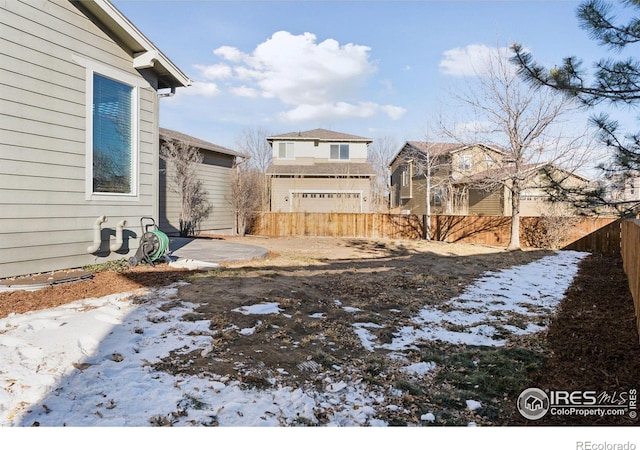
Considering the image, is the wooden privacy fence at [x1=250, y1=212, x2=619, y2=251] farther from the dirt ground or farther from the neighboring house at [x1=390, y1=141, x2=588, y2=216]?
the dirt ground

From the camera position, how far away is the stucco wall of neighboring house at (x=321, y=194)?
72.2 feet

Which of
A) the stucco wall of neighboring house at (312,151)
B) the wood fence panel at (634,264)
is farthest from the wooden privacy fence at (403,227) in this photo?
the wood fence panel at (634,264)

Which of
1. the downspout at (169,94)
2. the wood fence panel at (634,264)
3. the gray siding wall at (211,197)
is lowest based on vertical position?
the wood fence panel at (634,264)

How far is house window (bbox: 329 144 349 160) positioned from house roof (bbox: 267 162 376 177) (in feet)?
2.16

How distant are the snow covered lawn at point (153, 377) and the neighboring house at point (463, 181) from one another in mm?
4190

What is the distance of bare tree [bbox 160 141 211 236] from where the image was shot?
12945 mm

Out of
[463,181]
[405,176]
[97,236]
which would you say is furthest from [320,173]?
[97,236]

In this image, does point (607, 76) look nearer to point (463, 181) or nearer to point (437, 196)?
point (463, 181)

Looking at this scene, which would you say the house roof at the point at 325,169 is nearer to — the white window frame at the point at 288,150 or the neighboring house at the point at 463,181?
the white window frame at the point at 288,150

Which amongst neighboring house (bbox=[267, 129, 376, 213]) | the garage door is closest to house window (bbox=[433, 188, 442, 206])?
neighboring house (bbox=[267, 129, 376, 213])

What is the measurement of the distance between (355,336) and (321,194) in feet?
61.1

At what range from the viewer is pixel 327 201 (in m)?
22.3
